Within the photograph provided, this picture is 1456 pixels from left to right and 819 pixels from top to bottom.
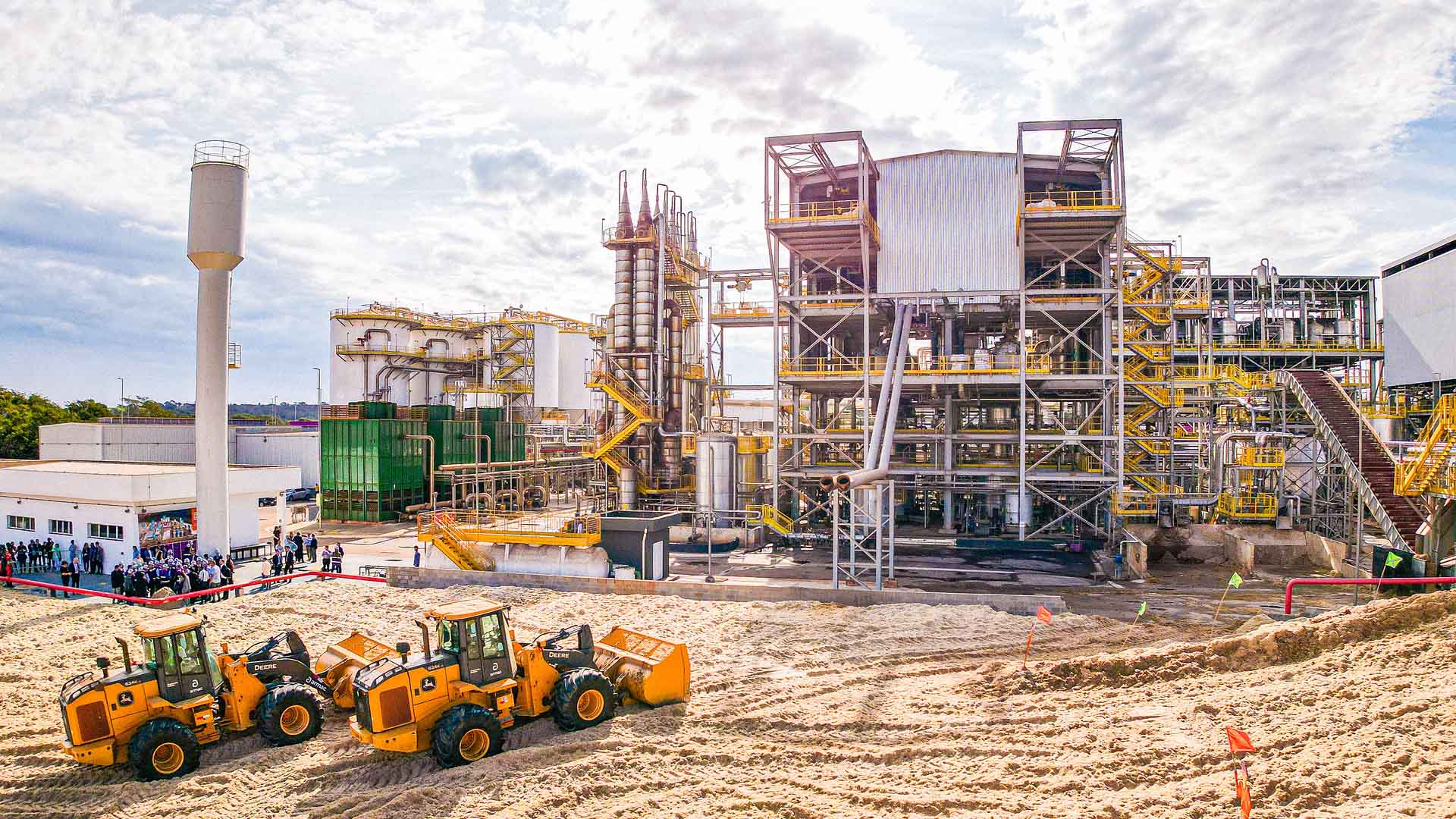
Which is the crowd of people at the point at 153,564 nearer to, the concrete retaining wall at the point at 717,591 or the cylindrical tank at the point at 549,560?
the concrete retaining wall at the point at 717,591

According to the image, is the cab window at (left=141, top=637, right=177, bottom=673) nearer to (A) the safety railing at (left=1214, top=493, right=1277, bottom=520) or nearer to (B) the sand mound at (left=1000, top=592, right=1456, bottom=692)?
(B) the sand mound at (left=1000, top=592, right=1456, bottom=692)

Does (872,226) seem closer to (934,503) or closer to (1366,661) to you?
(934,503)

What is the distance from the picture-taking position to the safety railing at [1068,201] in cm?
2734

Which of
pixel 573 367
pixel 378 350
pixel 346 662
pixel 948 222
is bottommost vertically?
pixel 346 662

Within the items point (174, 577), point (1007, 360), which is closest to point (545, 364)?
point (1007, 360)

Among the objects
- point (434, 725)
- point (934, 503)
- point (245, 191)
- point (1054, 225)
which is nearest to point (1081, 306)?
point (1054, 225)

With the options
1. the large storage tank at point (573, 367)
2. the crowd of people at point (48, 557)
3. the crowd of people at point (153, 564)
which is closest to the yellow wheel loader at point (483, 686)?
the crowd of people at point (153, 564)

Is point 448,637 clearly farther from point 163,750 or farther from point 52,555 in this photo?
point 52,555

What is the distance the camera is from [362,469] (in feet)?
124

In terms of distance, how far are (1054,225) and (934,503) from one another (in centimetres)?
1325

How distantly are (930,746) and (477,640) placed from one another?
6.02 meters

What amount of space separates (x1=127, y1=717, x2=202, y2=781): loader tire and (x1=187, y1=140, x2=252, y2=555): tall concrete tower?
664 inches

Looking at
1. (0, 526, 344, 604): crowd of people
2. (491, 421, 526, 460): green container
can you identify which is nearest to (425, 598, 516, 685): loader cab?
(0, 526, 344, 604): crowd of people

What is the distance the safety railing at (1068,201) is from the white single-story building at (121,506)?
29.1m
